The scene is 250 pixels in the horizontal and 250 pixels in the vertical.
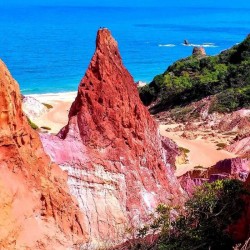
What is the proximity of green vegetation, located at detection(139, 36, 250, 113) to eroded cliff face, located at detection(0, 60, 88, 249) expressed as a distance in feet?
110

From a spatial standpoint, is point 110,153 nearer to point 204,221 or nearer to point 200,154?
point 204,221

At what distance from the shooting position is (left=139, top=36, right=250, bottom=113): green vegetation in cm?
5003

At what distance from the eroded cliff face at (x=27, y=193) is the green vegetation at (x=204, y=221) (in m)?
2.24

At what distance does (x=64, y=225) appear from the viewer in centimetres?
1556

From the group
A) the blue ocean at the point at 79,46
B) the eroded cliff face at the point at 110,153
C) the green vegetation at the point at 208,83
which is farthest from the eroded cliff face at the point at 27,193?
the blue ocean at the point at 79,46


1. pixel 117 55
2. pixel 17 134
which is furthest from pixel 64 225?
pixel 117 55

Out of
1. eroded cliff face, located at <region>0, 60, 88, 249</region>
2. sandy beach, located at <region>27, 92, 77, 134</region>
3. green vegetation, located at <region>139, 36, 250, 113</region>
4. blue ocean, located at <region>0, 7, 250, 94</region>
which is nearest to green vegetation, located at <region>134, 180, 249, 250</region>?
eroded cliff face, located at <region>0, 60, 88, 249</region>

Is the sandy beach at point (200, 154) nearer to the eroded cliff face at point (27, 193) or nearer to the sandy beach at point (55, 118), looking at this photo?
the sandy beach at point (55, 118)

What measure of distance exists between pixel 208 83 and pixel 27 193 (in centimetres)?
4475

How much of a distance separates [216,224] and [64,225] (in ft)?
14.3

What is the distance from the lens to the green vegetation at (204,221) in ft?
48.9

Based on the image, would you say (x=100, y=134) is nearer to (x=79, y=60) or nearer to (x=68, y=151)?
(x=68, y=151)

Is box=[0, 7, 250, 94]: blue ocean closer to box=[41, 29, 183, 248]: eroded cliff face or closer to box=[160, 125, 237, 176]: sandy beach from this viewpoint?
box=[160, 125, 237, 176]: sandy beach

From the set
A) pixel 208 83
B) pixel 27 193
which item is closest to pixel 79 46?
pixel 208 83
